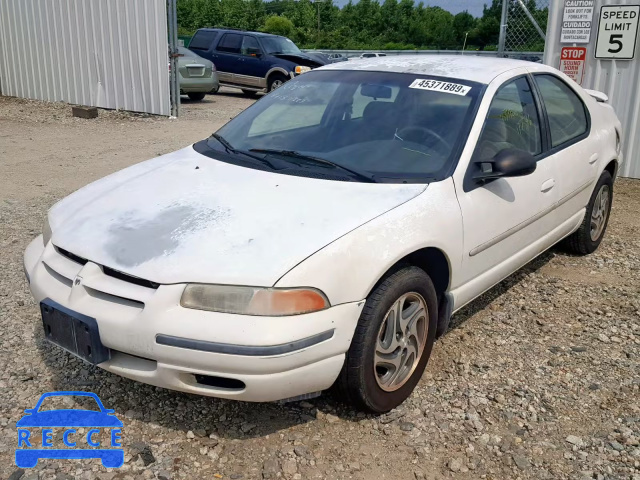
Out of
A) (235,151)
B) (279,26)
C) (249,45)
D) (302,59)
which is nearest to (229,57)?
(249,45)

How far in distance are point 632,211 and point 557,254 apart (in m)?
1.86

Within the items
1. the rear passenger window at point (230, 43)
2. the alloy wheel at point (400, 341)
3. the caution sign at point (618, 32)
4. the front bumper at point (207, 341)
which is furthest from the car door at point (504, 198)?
the rear passenger window at point (230, 43)

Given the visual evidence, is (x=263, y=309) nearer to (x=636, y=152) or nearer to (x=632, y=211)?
(x=632, y=211)

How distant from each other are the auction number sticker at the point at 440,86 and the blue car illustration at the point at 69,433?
236 cm

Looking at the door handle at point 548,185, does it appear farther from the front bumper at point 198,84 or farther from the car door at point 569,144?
the front bumper at point 198,84

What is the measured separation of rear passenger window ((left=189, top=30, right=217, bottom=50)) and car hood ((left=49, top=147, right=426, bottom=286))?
1580cm

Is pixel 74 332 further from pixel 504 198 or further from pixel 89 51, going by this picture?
pixel 89 51

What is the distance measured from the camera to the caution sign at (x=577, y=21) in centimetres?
767

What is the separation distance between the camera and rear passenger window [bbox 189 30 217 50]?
Result: 60.0ft

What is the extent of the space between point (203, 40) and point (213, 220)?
1683cm

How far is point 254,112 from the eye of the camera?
13.6 ft

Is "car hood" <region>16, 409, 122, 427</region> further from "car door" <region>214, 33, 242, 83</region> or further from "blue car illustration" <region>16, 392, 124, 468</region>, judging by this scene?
"car door" <region>214, 33, 242, 83</region>

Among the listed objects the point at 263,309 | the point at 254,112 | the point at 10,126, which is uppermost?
the point at 254,112

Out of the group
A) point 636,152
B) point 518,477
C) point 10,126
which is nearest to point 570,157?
point 518,477
